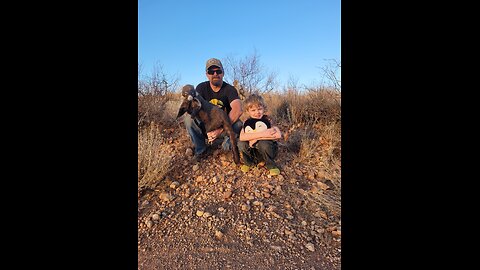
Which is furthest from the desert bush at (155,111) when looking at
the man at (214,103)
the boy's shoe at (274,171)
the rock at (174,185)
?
the boy's shoe at (274,171)

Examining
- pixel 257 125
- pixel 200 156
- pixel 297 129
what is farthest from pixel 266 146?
pixel 297 129

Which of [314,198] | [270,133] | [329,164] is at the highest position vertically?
[270,133]

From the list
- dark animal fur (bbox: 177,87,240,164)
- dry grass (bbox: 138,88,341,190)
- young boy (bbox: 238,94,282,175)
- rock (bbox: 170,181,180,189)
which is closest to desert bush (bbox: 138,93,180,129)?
dry grass (bbox: 138,88,341,190)

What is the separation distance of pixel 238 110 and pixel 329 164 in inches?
47.8

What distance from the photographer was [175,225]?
6.32 ft

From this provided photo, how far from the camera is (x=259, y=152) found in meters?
2.79

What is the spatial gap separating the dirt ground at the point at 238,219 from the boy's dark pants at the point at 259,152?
0.11 meters

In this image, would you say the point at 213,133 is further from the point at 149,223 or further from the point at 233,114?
the point at 149,223

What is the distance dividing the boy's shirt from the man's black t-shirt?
1.99 feet

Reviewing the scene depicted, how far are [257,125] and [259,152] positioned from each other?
0.32 meters

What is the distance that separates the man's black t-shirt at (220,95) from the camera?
3182 mm

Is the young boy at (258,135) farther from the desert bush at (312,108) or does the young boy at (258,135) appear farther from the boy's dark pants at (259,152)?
the desert bush at (312,108)
